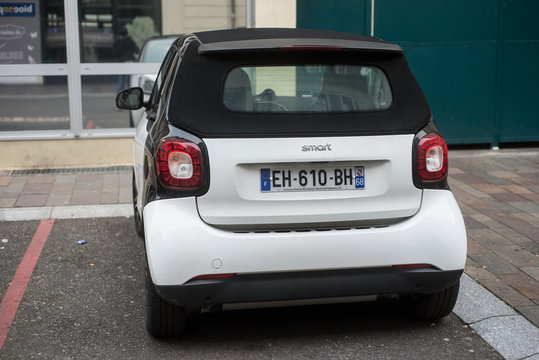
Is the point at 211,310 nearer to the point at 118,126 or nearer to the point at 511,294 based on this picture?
the point at 511,294

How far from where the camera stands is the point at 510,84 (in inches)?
389

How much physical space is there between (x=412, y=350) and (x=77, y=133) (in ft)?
20.0

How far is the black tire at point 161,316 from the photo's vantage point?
13.2 ft

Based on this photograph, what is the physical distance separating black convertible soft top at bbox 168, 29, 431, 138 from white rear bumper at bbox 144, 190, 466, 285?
42 cm

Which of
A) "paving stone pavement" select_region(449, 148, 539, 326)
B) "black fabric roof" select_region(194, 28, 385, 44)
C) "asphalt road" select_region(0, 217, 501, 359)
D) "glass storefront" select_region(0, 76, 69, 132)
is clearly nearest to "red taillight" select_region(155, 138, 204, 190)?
"black fabric roof" select_region(194, 28, 385, 44)

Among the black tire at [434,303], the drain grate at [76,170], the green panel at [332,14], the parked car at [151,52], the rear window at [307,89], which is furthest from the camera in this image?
the green panel at [332,14]

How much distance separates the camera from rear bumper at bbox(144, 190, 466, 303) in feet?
12.2

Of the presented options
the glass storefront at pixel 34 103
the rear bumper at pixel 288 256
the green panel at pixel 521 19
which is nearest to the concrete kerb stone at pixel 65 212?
the glass storefront at pixel 34 103

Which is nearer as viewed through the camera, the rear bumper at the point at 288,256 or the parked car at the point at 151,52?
the rear bumper at the point at 288,256

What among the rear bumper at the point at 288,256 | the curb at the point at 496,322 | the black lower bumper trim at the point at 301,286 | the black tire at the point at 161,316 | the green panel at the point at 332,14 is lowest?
the curb at the point at 496,322

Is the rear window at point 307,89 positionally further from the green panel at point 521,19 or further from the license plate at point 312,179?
the green panel at point 521,19

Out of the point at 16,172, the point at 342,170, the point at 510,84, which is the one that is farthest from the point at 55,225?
the point at 510,84

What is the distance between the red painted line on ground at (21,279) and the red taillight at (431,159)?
2.44 metres

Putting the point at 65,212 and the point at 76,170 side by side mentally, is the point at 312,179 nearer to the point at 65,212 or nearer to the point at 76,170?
the point at 65,212
